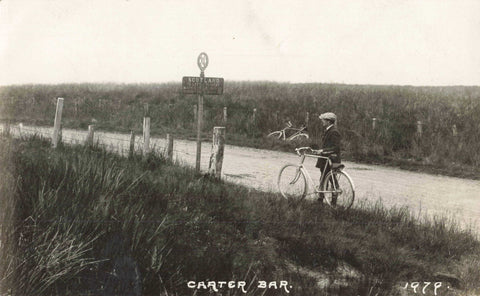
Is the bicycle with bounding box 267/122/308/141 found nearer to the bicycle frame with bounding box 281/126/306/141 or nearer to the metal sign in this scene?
the bicycle frame with bounding box 281/126/306/141

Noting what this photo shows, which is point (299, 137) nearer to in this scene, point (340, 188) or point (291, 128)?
point (291, 128)

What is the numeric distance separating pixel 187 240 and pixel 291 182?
3.78 meters

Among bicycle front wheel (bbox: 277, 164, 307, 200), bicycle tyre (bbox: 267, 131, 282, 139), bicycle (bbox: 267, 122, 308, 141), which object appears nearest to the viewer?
bicycle front wheel (bbox: 277, 164, 307, 200)

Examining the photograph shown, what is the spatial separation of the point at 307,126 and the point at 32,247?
14.4 metres

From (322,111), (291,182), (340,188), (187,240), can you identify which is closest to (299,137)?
(322,111)

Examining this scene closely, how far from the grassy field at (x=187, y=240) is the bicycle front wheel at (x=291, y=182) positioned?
57cm

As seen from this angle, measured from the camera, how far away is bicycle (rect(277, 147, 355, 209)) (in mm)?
7227

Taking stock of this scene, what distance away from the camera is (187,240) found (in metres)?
4.63

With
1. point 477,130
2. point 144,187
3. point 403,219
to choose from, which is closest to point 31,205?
point 144,187

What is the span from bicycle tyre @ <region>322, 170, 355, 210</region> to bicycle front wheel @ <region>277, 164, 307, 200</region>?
397 millimetres

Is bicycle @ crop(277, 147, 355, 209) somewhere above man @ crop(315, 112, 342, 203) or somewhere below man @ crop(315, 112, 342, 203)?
below

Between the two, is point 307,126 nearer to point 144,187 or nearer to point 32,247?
point 144,187

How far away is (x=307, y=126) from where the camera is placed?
17.1 m

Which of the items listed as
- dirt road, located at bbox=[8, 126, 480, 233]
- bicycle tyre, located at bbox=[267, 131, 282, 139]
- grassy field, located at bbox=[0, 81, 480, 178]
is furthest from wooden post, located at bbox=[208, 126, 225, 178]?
bicycle tyre, located at bbox=[267, 131, 282, 139]
